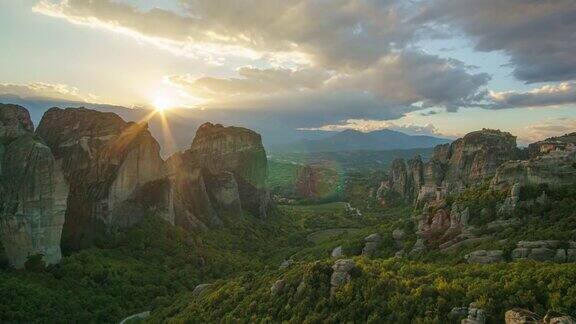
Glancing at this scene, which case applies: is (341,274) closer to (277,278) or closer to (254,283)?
(277,278)

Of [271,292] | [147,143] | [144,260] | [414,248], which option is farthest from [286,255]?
[271,292]

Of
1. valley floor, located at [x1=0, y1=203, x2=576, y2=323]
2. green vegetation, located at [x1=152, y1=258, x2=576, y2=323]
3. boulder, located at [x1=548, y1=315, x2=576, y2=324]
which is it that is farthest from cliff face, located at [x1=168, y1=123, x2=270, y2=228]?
boulder, located at [x1=548, y1=315, x2=576, y2=324]

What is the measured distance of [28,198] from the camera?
73.2 meters

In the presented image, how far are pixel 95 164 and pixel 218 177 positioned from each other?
48.6 m

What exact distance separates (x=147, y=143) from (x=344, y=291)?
7134 centimetres

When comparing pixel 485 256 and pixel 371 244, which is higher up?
pixel 485 256

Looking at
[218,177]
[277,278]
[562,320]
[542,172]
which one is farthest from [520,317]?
[218,177]

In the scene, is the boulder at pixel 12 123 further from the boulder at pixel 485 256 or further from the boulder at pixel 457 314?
the boulder at pixel 457 314

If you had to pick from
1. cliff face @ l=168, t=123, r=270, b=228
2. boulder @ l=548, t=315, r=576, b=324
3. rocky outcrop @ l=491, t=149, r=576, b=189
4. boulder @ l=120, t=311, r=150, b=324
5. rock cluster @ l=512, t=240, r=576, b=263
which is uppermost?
rocky outcrop @ l=491, t=149, r=576, b=189

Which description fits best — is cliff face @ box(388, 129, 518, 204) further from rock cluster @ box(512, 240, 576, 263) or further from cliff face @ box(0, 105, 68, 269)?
cliff face @ box(0, 105, 68, 269)

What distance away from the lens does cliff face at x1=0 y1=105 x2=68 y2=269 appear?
236 ft

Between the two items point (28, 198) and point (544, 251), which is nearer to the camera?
point (544, 251)

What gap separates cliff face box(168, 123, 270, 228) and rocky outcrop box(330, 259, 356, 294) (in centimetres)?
7464

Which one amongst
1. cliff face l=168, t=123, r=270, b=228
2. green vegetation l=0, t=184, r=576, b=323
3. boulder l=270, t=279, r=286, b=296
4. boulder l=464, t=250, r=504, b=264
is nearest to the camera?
green vegetation l=0, t=184, r=576, b=323
